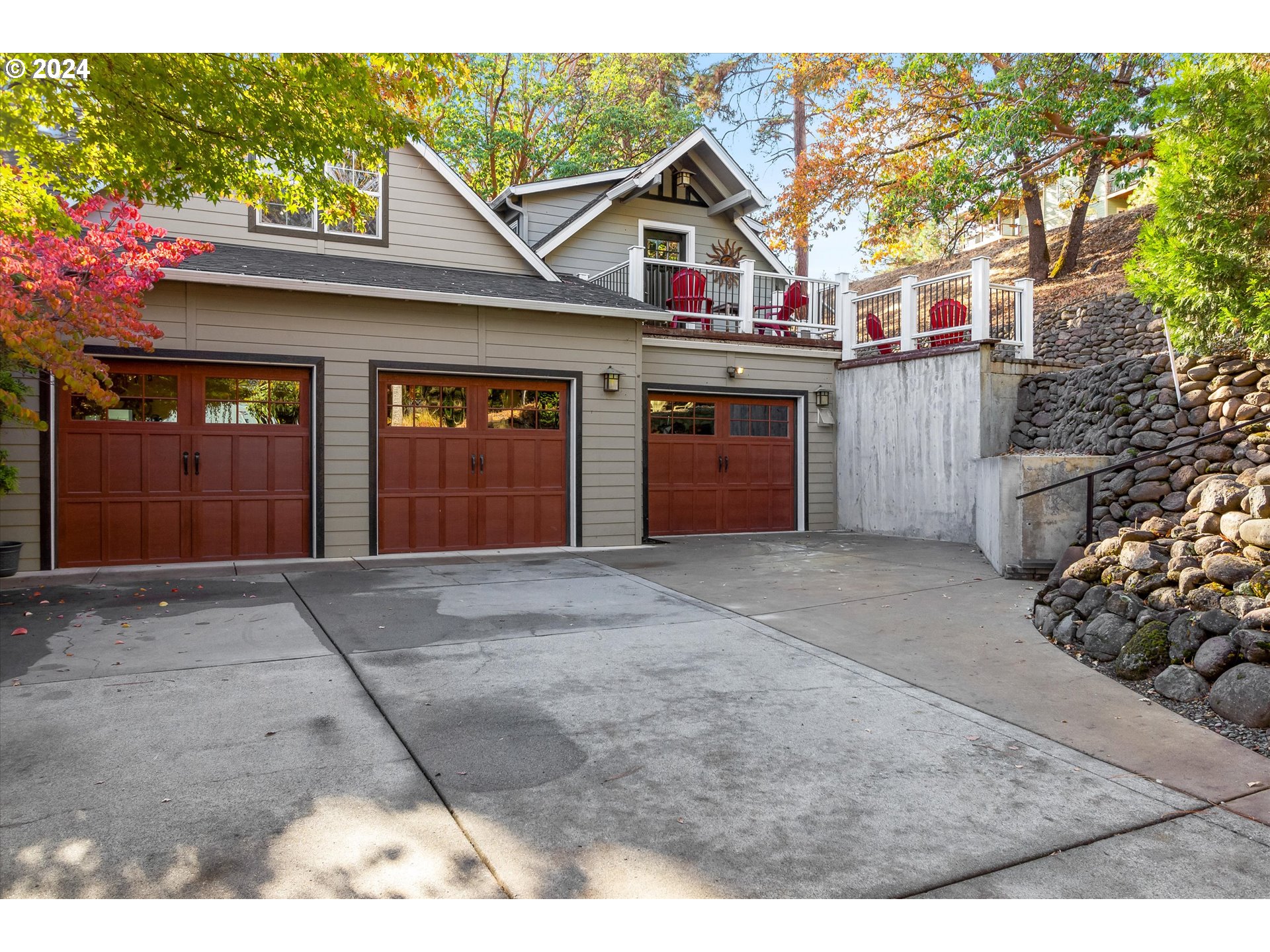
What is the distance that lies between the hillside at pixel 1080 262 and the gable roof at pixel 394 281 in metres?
11.7

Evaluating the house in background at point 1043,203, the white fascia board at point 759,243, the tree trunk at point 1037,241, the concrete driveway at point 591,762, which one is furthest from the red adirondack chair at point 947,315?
the tree trunk at point 1037,241

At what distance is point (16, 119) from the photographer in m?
4.14

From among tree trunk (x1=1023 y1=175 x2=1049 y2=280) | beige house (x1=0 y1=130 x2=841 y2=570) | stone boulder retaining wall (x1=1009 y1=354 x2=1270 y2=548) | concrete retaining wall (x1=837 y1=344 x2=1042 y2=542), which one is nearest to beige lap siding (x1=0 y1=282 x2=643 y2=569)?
beige house (x1=0 y1=130 x2=841 y2=570)

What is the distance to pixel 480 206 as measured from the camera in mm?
9508

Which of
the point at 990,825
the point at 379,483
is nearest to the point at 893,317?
the point at 379,483

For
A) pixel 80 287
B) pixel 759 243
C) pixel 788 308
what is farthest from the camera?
pixel 759 243

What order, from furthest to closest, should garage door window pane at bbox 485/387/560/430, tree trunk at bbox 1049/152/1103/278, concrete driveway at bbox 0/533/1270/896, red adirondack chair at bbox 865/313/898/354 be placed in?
1. tree trunk at bbox 1049/152/1103/278
2. red adirondack chair at bbox 865/313/898/354
3. garage door window pane at bbox 485/387/560/430
4. concrete driveway at bbox 0/533/1270/896

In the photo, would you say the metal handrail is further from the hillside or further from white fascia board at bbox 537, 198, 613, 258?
the hillside

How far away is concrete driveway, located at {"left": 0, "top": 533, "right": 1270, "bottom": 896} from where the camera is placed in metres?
2.19

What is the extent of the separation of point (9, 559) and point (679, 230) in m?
10.0

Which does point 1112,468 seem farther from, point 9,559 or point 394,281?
point 9,559

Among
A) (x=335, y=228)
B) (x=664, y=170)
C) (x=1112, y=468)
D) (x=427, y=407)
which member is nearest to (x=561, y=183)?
(x=664, y=170)

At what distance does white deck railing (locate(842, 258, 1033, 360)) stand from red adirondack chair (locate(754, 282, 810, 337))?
0.68m
